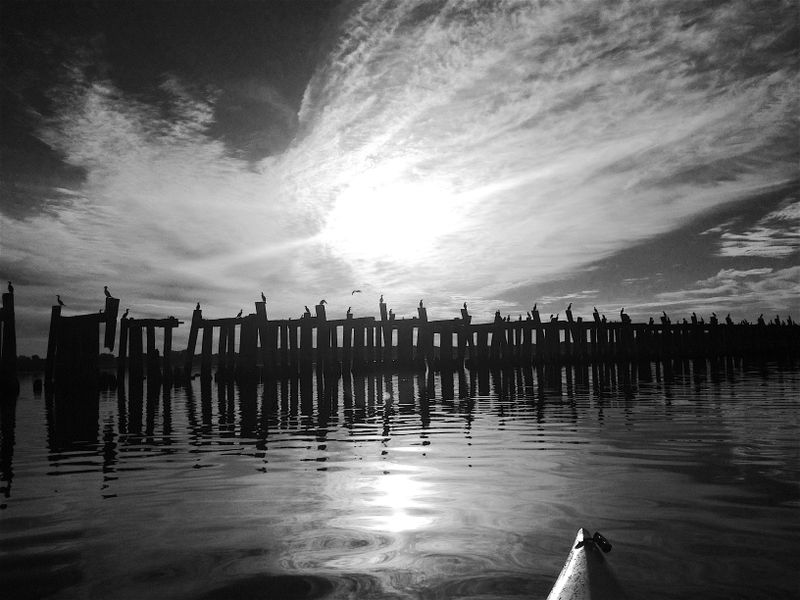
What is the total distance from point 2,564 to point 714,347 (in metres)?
45.0

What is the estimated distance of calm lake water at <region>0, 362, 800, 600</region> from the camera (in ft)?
10.7

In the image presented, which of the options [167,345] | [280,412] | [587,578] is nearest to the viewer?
[587,578]

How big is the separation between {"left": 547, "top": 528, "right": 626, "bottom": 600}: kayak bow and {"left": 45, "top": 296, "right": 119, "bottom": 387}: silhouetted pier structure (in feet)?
62.7

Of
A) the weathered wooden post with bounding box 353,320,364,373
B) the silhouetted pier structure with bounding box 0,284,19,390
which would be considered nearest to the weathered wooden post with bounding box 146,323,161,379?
the silhouetted pier structure with bounding box 0,284,19,390

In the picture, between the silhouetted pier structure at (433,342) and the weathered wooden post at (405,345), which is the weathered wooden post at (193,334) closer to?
the silhouetted pier structure at (433,342)

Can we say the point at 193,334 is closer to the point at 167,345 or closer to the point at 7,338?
the point at 167,345

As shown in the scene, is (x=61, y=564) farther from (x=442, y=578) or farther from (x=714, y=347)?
(x=714, y=347)

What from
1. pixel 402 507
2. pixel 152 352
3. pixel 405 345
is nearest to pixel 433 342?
pixel 405 345

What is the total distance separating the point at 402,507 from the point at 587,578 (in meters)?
2.23

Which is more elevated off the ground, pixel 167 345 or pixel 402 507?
pixel 167 345

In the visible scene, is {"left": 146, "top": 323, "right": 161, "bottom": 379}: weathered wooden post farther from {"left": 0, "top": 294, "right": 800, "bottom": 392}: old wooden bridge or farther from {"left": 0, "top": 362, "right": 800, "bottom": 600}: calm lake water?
{"left": 0, "top": 362, "right": 800, "bottom": 600}: calm lake water

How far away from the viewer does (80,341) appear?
63.4ft

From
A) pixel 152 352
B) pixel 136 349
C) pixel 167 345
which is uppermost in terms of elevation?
pixel 167 345

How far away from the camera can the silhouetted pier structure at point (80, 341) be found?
62.6ft
